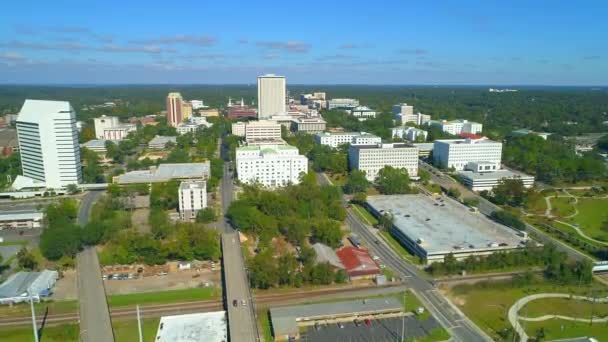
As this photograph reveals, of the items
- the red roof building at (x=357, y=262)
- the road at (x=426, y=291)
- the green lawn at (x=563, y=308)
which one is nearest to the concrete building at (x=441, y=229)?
the road at (x=426, y=291)

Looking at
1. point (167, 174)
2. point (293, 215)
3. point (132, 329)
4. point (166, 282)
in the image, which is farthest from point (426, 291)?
point (167, 174)

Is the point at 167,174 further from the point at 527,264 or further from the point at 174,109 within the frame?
the point at 174,109

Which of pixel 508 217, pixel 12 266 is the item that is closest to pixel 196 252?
pixel 12 266

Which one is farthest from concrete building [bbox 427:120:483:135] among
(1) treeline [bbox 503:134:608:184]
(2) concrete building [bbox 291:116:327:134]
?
(2) concrete building [bbox 291:116:327:134]

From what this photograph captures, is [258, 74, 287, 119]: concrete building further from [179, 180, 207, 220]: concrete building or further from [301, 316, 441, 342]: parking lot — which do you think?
[301, 316, 441, 342]: parking lot

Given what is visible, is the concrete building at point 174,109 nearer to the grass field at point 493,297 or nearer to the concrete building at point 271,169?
the concrete building at point 271,169
